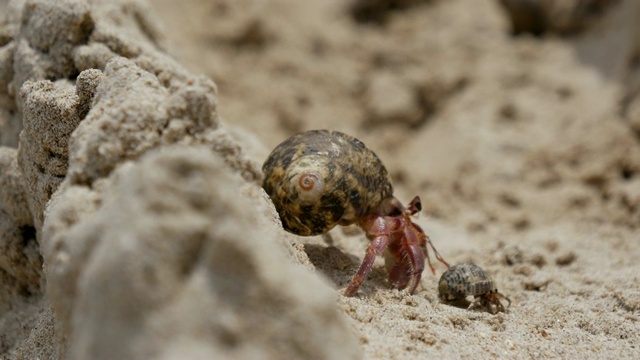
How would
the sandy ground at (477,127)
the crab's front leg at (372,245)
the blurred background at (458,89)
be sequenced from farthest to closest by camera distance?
the blurred background at (458,89)
the sandy ground at (477,127)
the crab's front leg at (372,245)

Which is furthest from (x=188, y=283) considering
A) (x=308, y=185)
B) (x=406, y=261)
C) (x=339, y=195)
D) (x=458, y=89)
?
(x=458, y=89)

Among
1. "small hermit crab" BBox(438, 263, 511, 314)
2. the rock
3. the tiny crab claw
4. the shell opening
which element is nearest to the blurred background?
the tiny crab claw

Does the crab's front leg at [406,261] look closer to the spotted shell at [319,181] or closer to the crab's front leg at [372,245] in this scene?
the crab's front leg at [372,245]

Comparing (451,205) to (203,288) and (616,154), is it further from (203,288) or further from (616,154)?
(203,288)

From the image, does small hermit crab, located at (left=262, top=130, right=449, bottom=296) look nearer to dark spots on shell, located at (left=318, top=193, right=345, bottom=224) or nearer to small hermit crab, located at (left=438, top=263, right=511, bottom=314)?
dark spots on shell, located at (left=318, top=193, right=345, bottom=224)

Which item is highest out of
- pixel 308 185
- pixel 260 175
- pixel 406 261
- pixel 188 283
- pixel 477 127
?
pixel 477 127

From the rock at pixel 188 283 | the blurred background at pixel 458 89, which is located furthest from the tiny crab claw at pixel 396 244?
the blurred background at pixel 458 89

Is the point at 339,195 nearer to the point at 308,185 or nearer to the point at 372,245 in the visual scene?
the point at 308,185
